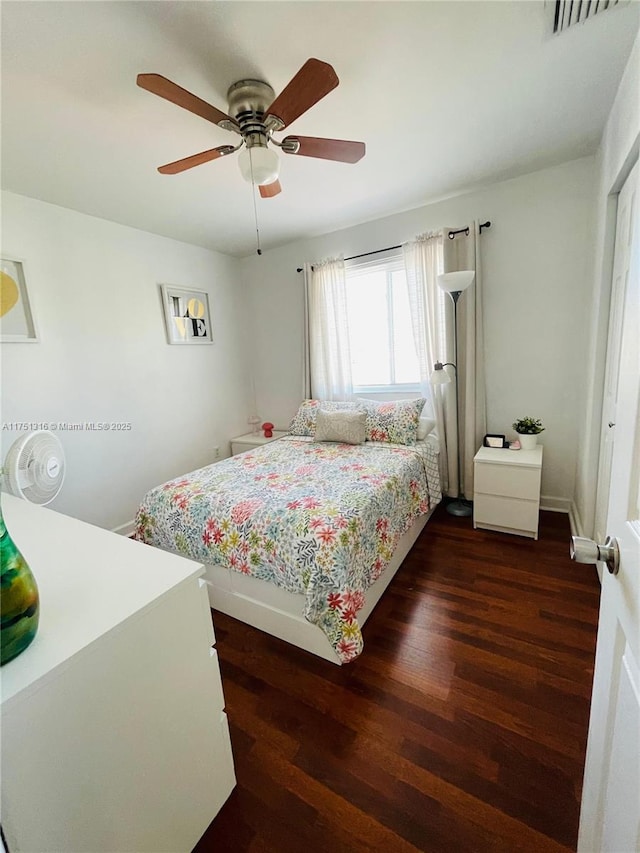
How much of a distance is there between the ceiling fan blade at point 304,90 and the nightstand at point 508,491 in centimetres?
219

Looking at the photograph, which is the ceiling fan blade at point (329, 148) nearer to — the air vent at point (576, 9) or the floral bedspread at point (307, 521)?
the air vent at point (576, 9)


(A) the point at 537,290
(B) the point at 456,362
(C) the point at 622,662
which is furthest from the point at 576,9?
→ (C) the point at 622,662

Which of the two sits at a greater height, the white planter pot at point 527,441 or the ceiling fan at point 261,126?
the ceiling fan at point 261,126

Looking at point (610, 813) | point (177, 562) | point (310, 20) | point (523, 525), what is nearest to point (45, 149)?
point (310, 20)

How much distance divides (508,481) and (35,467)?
8.73ft

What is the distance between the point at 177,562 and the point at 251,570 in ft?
2.43

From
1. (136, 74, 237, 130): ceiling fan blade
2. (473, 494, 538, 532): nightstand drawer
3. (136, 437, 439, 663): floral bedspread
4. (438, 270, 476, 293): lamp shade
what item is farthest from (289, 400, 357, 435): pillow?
(136, 74, 237, 130): ceiling fan blade

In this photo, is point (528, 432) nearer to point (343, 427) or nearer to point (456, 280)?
point (456, 280)

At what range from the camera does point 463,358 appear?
9.06 feet

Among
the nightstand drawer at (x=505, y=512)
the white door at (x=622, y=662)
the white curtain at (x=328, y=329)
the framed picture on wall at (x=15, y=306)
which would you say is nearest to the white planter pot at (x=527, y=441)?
the nightstand drawer at (x=505, y=512)

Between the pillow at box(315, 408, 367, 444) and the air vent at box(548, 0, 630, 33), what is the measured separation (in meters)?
2.17

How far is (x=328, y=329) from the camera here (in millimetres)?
3342

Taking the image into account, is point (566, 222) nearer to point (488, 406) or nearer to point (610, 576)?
point (488, 406)

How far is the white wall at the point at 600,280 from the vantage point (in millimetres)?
1602
